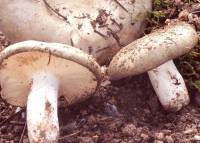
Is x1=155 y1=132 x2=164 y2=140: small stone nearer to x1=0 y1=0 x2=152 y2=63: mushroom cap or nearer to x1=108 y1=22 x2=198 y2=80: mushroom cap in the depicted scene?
x1=108 y1=22 x2=198 y2=80: mushroom cap

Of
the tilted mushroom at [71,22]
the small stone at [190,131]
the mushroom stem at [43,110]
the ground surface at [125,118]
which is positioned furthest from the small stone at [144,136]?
the tilted mushroom at [71,22]

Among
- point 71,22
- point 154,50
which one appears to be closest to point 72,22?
point 71,22

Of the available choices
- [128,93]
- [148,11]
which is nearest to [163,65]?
[128,93]

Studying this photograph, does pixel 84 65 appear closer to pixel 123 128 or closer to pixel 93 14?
pixel 123 128

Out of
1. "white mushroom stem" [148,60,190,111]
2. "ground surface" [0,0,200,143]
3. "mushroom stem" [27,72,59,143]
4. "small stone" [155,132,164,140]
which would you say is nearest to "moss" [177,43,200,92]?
"ground surface" [0,0,200,143]

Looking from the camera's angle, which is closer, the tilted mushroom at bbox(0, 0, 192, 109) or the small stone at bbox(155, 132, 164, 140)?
the small stone at bbox(155, 132, 164, 140)

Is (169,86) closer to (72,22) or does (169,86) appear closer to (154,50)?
(154,50)
